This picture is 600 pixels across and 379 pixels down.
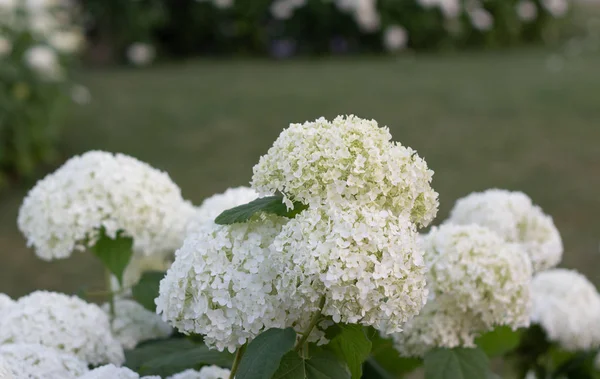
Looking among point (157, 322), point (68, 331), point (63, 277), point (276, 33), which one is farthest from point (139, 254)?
point (276, 33)

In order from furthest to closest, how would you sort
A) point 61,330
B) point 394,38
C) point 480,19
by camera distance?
point 480,19, point 394,38, point 61,330

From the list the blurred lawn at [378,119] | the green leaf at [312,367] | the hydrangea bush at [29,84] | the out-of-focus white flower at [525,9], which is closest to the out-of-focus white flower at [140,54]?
the blurred lawn at [378,119]

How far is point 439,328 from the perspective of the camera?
1.71m

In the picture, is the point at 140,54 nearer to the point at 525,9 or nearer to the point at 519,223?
the point at 525,9

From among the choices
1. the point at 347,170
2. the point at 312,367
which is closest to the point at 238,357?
the point at 312,367

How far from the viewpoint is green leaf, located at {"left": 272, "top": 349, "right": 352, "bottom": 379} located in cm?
135

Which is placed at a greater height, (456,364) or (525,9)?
(525,9)

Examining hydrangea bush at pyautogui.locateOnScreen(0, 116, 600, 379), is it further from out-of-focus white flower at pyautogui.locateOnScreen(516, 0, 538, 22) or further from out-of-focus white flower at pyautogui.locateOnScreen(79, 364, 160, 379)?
out-of-focus white flower at pyautogui.locateOnScreen(516, 0, 538, 22)

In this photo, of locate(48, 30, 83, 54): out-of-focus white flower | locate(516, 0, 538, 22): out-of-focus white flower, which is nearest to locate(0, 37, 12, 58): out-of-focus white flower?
locate(48, 30, 83, 54): out-of-focus white flower

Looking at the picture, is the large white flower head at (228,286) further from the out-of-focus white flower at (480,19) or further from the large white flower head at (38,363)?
the out-of-focus white flower at (480,19)

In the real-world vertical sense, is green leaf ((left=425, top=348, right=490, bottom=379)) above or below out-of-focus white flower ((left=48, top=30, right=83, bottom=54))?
below

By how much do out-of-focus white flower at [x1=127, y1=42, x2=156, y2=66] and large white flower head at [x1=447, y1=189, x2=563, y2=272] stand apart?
912 cm

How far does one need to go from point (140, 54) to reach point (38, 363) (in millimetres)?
9638

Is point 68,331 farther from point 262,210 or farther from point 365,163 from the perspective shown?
point 365,163
